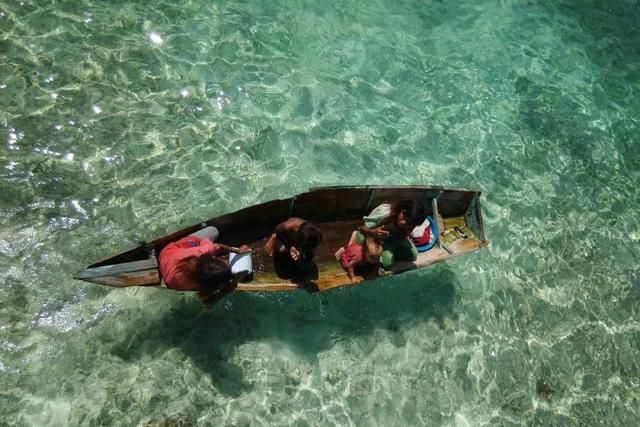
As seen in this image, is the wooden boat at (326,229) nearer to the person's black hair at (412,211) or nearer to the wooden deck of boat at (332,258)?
the wooden deck of boat at (332,258)

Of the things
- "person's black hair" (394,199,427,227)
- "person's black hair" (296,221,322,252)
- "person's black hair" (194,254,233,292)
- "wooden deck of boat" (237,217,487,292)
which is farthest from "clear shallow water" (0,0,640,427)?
"person's black hair" (394,199,427,227)

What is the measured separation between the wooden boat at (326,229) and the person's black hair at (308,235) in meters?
1.18

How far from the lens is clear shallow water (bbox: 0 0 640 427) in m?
8.50

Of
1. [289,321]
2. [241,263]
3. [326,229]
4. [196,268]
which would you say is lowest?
[289,321]

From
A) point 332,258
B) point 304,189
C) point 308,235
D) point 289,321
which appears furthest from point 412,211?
point 304,189

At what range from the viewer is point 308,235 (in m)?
7.44

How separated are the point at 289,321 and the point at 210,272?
9.18 ft

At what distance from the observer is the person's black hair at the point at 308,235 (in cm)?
741

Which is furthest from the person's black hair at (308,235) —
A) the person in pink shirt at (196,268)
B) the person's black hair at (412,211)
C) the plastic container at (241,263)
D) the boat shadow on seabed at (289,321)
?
the boat shadow on seabed at (289,321)

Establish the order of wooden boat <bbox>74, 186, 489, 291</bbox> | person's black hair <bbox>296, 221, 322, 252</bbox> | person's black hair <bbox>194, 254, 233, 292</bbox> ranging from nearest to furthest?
person's black hair <bbox>194, 254, 233, 292</bbox>, person's black hair <bbox>296, 221, 322, 252</bbox>, wooden boat <bbox>74, 186, 489, 291</bbox>

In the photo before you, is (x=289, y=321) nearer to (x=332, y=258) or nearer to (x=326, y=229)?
(x=332, y=258)

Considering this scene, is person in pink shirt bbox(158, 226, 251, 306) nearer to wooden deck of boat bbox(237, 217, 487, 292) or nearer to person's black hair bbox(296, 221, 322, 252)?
wooden deck of boat bbox(237, 217, 487, 292)

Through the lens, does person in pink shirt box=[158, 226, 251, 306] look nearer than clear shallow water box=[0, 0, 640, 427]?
Yes

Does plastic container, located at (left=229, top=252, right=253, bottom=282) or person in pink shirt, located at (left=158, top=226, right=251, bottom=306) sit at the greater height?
person in pink shirt, located at (left=158, top=226, right=251, bottom=306)
